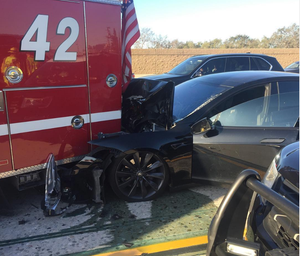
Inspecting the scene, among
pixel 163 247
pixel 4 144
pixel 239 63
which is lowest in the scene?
pixel 163 247

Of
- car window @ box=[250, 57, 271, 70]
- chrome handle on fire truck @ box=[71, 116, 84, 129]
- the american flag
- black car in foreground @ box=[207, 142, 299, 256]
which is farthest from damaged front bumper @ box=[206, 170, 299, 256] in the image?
car window @ box=[250, 57, 271, 70]

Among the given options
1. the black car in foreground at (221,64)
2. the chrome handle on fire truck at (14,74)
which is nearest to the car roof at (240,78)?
the chrome handle on fire truck at (14,74)

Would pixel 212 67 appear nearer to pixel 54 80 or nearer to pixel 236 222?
pixel 54 80

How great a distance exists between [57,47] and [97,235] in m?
2.10

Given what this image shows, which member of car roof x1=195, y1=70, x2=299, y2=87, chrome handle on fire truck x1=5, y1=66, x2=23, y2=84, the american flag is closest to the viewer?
chrome handle on fire truck x1=5, y1=66, x2=23, y2=84

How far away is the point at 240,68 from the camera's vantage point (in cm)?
898

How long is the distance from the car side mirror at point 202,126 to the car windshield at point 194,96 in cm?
27

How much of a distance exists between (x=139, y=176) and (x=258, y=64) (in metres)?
7.12

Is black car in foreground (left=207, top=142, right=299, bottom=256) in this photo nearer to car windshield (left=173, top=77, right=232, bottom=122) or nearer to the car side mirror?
the car side mirror

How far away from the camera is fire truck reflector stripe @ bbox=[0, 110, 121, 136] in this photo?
3.03 meters

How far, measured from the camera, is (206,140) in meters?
3.41

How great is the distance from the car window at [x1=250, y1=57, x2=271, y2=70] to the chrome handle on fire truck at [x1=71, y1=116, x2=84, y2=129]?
23.4ft

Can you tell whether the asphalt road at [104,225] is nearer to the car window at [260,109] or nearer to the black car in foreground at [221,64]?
the car window at [260,109]

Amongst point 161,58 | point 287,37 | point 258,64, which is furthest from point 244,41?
point 258,64
